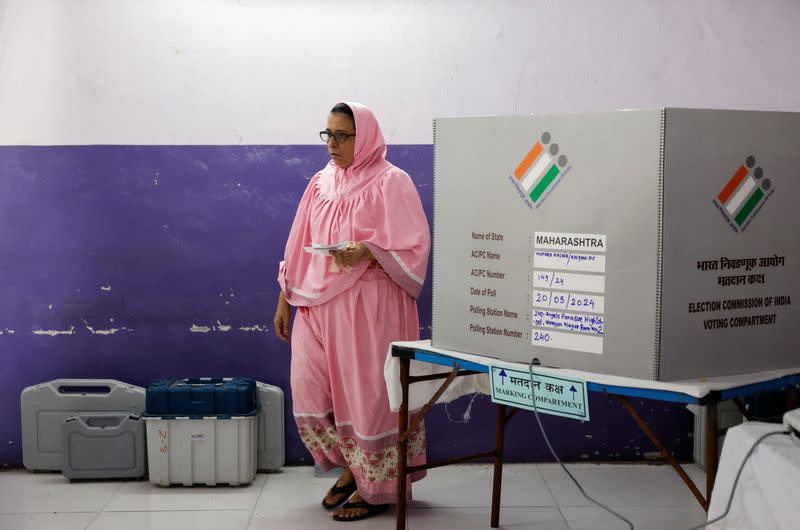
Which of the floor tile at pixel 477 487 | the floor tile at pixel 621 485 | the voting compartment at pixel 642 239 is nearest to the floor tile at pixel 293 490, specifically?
the floor tile at pixel 477 487

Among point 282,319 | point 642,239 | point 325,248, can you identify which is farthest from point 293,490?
point 642,239

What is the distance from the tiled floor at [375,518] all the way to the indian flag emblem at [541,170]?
1.41 m

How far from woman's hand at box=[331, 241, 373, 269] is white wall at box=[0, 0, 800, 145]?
828mm

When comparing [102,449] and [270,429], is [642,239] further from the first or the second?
[102,449]

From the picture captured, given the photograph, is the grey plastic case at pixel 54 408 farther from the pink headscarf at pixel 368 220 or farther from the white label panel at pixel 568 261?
the white label panel at pixel 568 261

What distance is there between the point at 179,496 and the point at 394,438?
2.97ft

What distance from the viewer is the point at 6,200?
3.83 m

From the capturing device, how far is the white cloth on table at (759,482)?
155cm

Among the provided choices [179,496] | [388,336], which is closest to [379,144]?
[388,336]

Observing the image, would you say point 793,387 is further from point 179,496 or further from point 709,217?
point 179,496

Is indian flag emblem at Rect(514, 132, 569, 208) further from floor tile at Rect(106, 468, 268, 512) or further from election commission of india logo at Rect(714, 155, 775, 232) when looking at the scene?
floor tile at Rect(106, 468, 268, 512)

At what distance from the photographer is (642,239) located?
2.14 metres

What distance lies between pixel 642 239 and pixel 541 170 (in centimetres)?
33

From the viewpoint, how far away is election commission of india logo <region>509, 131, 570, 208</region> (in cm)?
228
